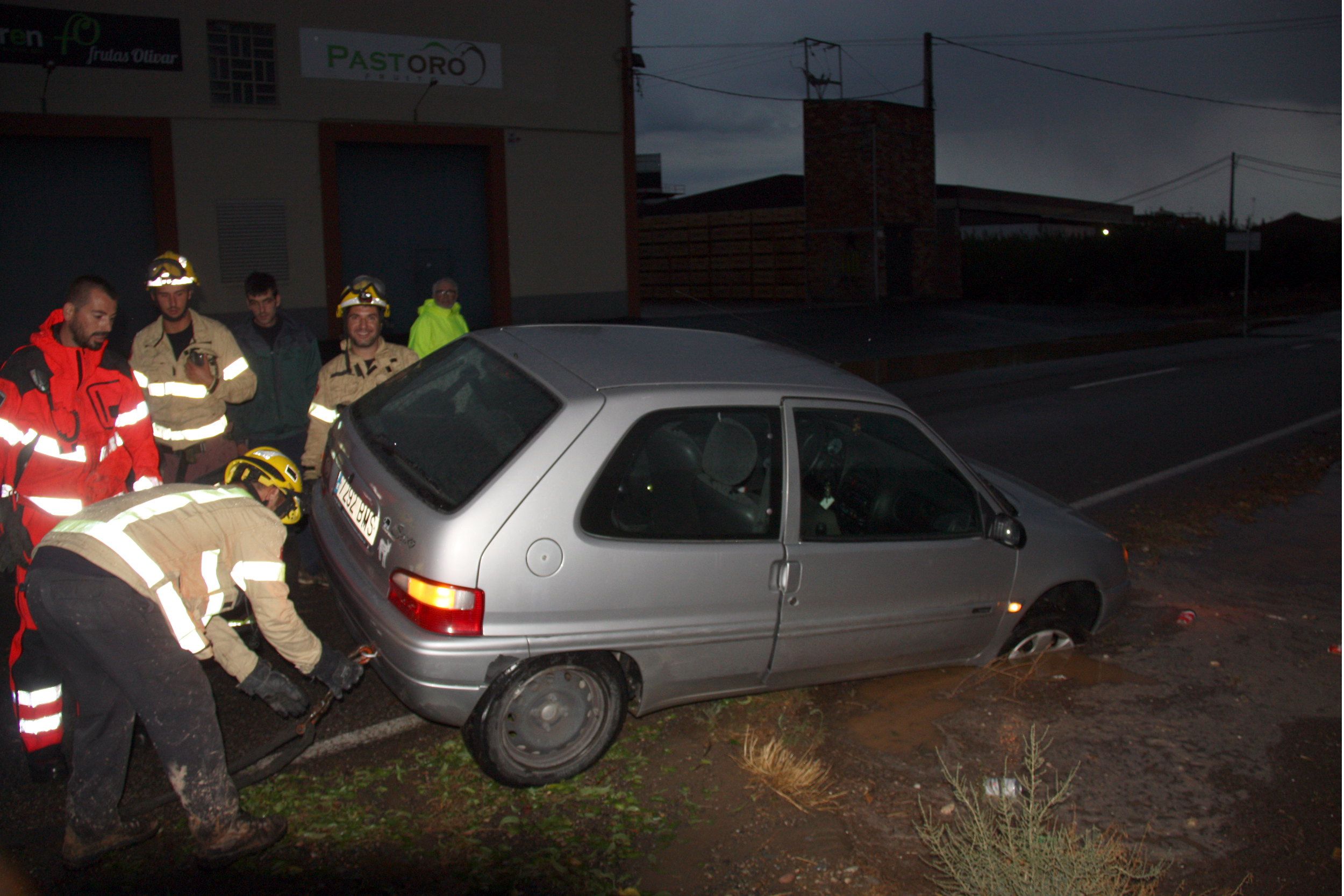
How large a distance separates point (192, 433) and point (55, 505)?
1479mm

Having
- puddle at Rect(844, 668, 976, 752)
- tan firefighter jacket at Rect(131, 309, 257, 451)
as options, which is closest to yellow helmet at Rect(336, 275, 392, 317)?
tan firefighter jacket at Rect(131, 309, 257, 451)

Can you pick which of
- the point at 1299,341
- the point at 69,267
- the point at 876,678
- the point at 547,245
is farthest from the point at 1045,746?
the point at 1299,341

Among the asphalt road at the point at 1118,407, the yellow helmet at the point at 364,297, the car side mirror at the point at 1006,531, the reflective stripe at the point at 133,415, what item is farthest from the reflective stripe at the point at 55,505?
the asphalt road at the point at 1118,407

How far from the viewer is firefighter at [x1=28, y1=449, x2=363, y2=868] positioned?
10.6 feet

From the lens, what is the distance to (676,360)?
4379mm

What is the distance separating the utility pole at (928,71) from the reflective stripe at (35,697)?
33.6 metres

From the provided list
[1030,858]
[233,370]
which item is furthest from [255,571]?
[1030,858]

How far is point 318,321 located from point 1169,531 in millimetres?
14406

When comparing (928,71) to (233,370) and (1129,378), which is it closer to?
(1129,378)

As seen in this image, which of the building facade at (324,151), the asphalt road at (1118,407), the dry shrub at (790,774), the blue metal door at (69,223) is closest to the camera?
the dry shrub at (790,774)

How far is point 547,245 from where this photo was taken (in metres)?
20.5

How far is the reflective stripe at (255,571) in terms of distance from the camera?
3537 mm

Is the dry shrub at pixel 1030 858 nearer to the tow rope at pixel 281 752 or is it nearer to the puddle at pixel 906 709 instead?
the puddle at pixel 906 709

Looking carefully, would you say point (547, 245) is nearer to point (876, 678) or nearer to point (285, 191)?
point (285, 191)
